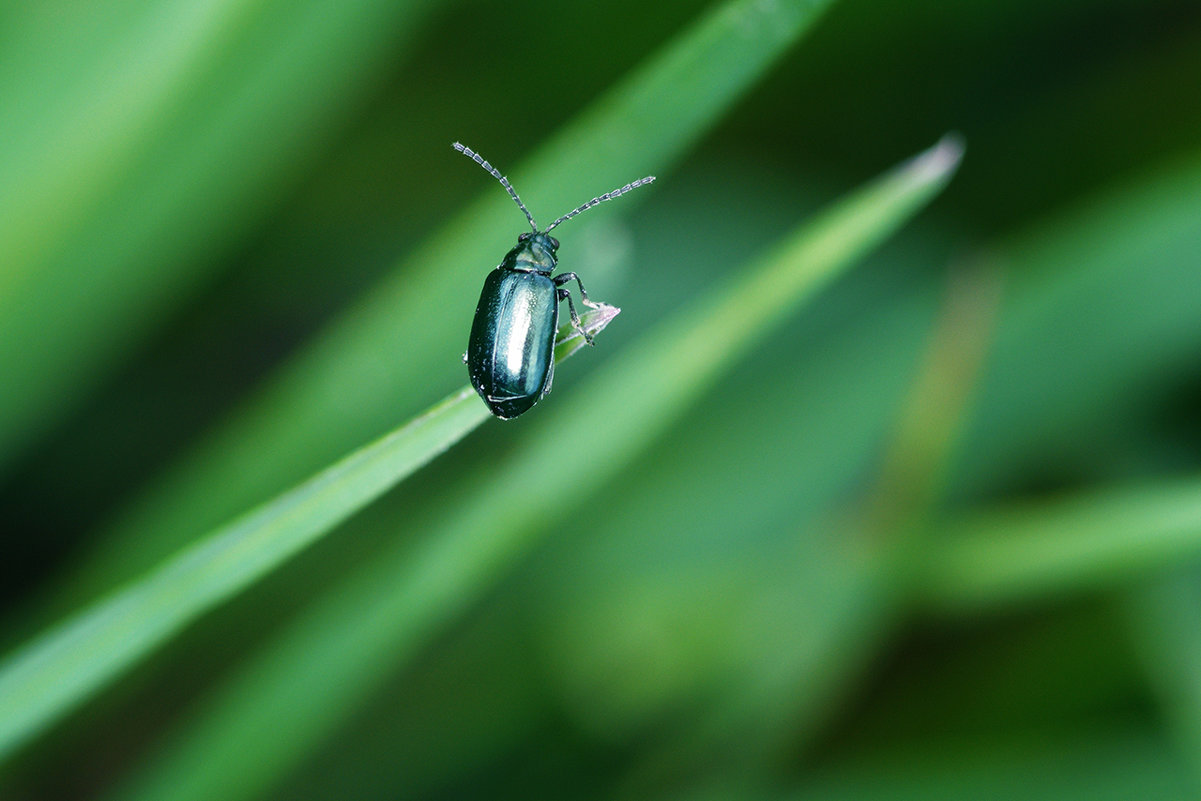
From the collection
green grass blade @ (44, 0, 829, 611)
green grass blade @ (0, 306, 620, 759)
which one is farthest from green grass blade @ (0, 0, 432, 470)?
green grass blade @ (0, 306, 620, 759)

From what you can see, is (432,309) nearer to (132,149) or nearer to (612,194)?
(612,194)

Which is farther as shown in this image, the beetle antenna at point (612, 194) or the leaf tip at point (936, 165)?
the beetle antenna at point (612, 194)

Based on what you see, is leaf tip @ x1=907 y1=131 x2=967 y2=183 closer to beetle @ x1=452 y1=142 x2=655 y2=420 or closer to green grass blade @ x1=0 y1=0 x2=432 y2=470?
beetle @ x1=452 y1=142 x2=655 y2=420

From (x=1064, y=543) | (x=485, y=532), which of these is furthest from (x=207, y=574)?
(x=1064, y=543)

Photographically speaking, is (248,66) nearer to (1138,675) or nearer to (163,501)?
(163,501)

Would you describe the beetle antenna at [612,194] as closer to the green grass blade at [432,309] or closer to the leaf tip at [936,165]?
the green grass blade at [432,309]

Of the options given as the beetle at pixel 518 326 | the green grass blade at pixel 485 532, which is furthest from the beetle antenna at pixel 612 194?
the green grass blade at pixel 485 532
